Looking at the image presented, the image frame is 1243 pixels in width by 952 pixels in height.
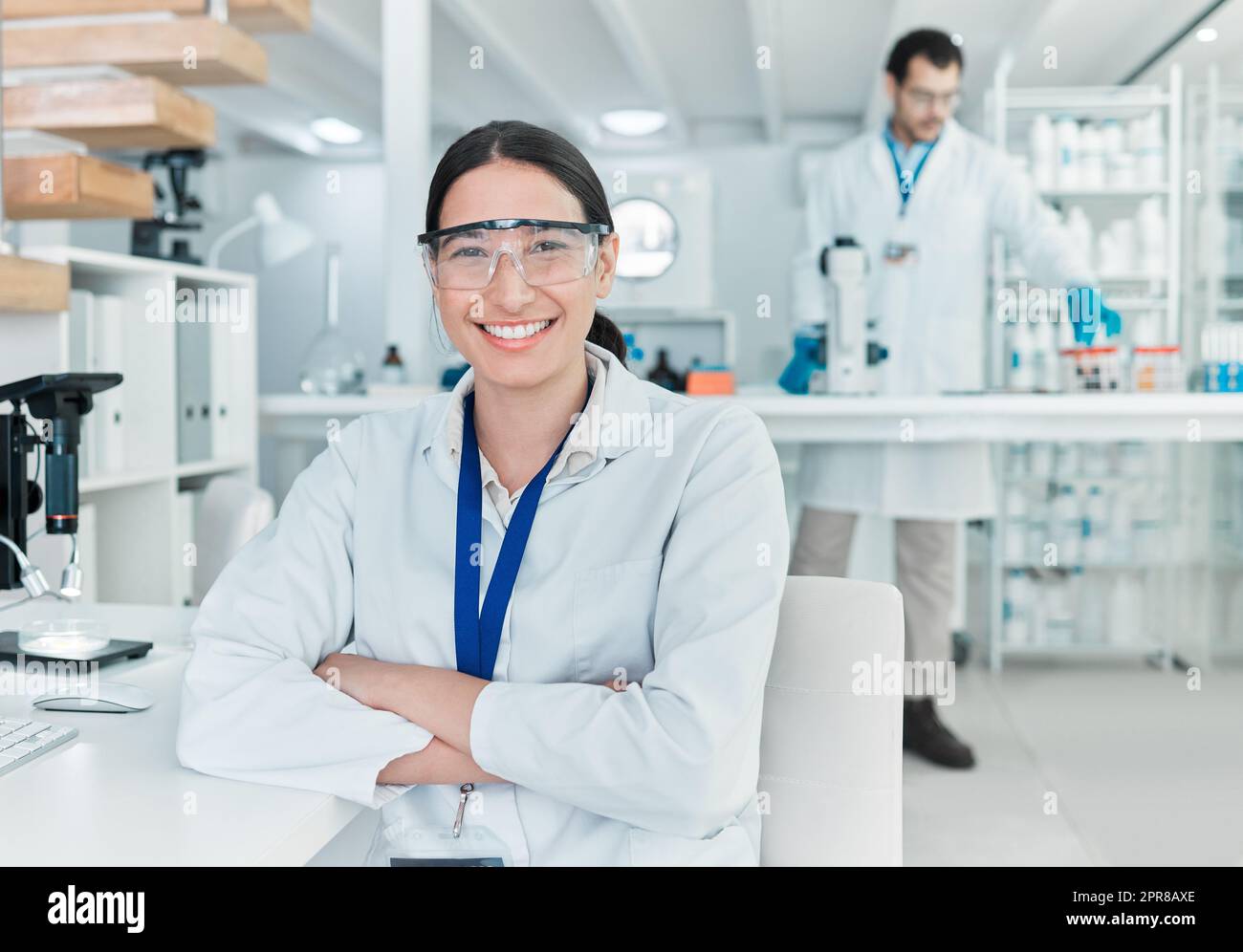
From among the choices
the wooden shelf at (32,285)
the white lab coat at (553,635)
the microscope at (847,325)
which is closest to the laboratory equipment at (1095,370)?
the microscope at (847,325)

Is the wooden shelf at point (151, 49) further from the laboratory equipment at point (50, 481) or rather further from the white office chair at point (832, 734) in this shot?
the white office chair at point (832, 734)

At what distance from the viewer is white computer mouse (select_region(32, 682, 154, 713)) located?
1157 millimetres

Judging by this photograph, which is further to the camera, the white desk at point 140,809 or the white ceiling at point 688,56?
the white ceiling at point 688,56

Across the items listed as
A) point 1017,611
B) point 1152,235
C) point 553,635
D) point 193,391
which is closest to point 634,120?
point 1152,235

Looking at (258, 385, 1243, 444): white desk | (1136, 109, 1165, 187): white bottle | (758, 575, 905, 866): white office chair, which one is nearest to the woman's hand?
(758, 575, 905, 866): white office chair

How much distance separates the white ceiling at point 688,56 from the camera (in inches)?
189

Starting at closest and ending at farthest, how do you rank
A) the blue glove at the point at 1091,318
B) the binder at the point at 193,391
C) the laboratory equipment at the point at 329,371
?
the blue glove at the point at 1091,318
the binder at the point at 193,391
the laboratory equipment at the point at 329,371

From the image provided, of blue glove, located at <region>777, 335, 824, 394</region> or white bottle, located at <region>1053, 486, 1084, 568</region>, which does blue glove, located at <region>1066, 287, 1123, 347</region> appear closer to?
blue glove, located at <region>777, 335, 824, 394</region>

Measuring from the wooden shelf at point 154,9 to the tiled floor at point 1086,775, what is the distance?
258 cm

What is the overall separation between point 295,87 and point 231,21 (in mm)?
2842

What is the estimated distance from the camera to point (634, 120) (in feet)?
22.9

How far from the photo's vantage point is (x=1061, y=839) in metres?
2.49

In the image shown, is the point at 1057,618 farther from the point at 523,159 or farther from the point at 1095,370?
the point at 523,159

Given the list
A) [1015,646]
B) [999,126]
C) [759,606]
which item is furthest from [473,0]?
[759,606]
